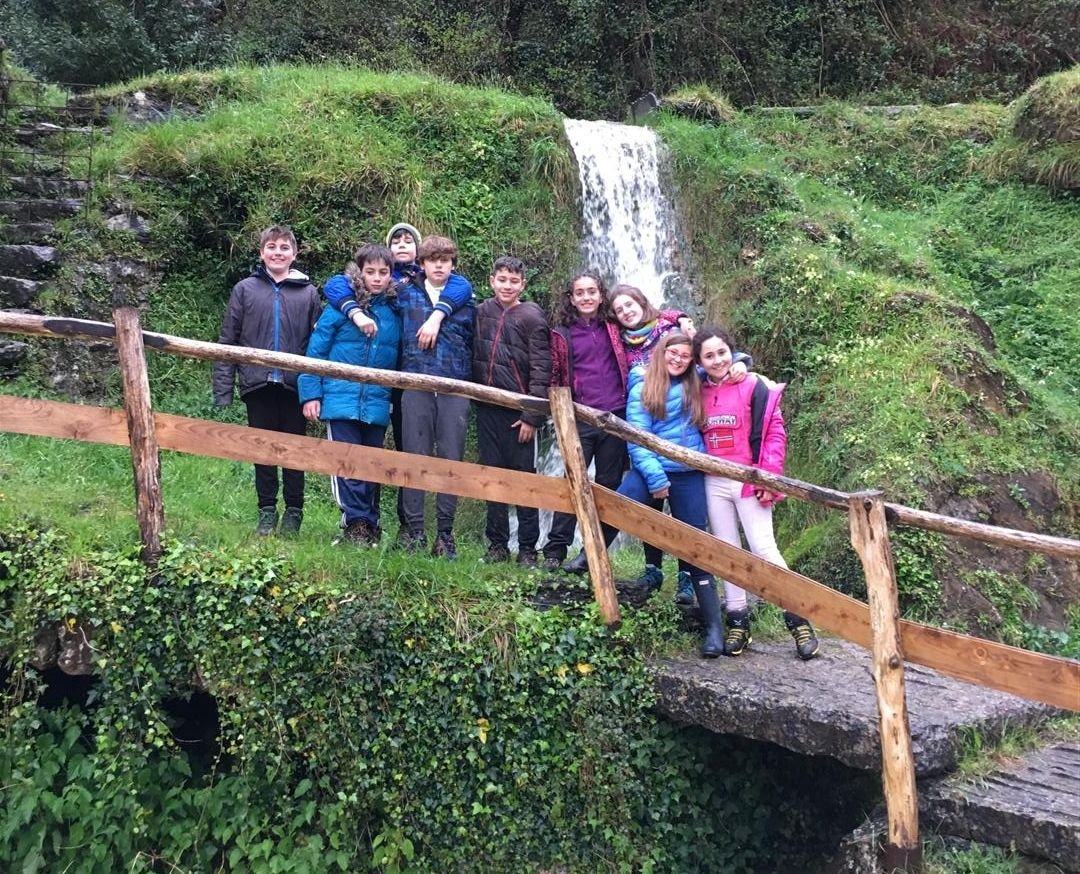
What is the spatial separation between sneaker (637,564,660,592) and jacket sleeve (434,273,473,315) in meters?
1.98

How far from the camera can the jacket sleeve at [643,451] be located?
19.1 ft

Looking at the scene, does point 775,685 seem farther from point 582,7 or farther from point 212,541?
point 582,7

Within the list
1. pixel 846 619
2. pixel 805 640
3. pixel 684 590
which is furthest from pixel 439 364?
pixel 846 619

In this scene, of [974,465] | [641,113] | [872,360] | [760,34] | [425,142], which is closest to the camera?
[974,465]

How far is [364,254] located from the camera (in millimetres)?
6312

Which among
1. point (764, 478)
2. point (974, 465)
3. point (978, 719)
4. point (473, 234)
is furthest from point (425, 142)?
point (978, 719)

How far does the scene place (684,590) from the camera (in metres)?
6.15

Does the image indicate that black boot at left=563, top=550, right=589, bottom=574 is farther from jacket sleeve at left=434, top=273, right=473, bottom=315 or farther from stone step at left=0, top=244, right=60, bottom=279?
stone step at left=0, top=244, right=60, bottom=279

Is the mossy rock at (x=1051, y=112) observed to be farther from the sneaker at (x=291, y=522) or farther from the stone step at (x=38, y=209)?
the stone step at (x=38, y=209)

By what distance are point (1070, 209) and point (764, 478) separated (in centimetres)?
939

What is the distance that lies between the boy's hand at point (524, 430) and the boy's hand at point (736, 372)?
3.93 feet

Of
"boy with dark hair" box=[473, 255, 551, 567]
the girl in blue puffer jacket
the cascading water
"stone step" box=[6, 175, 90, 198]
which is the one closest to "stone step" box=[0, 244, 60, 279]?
"stone step" box=[6, 175, 90, 198]

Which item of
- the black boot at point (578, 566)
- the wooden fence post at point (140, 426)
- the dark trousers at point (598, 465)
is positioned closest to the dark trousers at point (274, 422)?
the wooden fence post at point (140, 426)

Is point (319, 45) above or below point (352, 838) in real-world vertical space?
A: above
